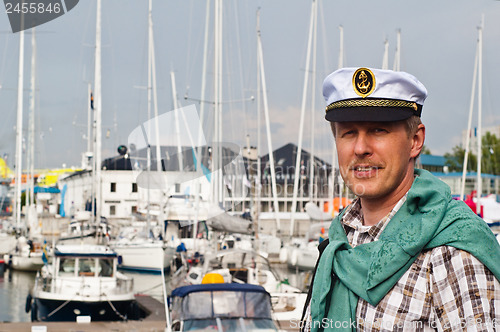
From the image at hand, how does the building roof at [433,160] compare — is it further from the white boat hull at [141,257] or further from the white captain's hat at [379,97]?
the white captain's hat at [379,97]

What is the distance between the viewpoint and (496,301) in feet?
5.35

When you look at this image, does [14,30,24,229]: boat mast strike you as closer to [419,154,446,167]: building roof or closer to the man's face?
the man's face

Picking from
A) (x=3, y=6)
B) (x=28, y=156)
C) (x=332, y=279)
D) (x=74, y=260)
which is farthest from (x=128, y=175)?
(x=332, y=279)

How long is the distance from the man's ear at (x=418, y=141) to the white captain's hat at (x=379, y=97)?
0.05 metres

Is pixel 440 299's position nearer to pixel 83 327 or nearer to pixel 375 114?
pixel 375 114

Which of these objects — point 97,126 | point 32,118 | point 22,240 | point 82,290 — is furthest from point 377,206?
point 32,118

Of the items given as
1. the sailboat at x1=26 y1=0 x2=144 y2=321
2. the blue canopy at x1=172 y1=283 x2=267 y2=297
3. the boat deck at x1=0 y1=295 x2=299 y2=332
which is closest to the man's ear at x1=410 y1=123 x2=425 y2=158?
the blue canopy at x1=172 y1=283 x2=267 y2=297

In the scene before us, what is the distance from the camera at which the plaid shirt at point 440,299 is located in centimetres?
164

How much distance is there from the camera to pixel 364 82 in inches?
80.2

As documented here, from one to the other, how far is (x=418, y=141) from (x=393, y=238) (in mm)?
370

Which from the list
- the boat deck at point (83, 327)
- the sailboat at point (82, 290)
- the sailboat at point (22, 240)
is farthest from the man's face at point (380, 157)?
the sailboat at point (22, 240)

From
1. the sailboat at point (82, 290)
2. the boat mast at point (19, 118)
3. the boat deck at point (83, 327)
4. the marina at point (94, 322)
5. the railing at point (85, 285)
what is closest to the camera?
the boat deck at point (83, 327)

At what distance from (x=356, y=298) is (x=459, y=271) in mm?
359

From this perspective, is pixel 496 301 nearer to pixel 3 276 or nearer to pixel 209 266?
pixel 209 266
